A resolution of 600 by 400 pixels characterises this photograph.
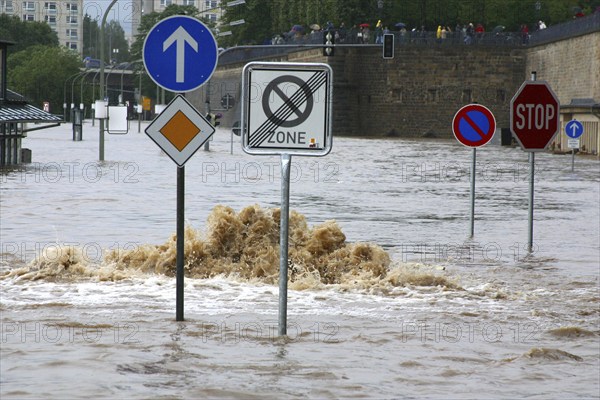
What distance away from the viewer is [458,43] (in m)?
96.7

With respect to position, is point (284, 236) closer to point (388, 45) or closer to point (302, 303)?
point (302, 303)

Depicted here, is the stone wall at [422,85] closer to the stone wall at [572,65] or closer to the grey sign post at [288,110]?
the stone wall at [572,65]

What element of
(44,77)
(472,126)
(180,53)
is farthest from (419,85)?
(180,53)

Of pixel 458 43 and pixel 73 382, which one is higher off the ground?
pixel 458 43

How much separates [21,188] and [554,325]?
1921cm

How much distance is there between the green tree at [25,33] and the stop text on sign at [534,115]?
139 metres

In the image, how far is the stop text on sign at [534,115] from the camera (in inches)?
663

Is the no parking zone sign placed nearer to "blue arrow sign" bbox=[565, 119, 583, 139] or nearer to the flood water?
the flood water

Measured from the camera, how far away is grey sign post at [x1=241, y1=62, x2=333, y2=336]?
9.95 m

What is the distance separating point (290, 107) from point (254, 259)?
4.32 metres

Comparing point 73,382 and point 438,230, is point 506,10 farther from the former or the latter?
point 73,382

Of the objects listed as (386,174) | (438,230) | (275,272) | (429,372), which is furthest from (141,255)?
(386,174)

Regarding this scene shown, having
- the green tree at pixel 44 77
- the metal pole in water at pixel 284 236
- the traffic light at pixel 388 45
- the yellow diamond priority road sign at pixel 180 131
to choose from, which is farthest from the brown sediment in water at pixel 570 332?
the green tree at pixel 44 77

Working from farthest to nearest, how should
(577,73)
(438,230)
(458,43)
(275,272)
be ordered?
(458,43), (577,73), (438,230), (275,272)
